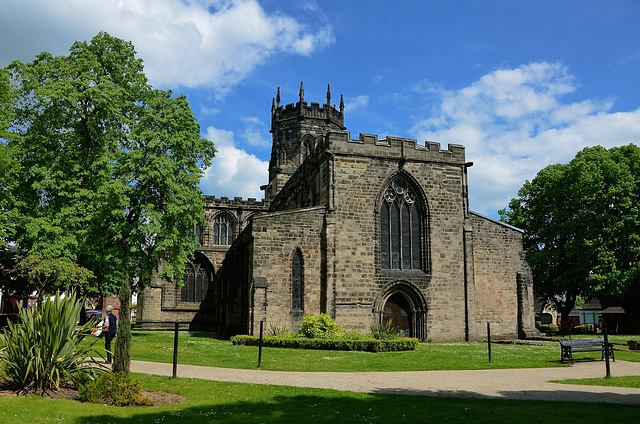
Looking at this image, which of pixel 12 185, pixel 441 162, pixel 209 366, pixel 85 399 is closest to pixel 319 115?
pixel 441 162

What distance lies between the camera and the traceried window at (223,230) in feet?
155

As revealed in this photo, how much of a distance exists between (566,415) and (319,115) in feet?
148

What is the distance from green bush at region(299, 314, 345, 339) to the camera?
2378cm

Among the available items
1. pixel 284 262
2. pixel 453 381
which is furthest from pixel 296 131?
pixel 453 381

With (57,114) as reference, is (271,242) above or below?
below

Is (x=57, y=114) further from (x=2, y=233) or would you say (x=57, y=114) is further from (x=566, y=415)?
(x=566, y=415)

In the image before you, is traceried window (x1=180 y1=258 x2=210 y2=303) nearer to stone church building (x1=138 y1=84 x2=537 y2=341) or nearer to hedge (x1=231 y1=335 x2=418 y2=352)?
stone church building (x1=138 y1=84 x2=537 y2=341)

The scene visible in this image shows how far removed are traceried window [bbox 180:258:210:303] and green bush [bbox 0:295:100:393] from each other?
108 feet

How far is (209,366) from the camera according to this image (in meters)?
16.0

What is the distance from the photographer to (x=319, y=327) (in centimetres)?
2423

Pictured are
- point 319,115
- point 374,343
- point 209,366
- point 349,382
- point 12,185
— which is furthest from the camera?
point 319,115

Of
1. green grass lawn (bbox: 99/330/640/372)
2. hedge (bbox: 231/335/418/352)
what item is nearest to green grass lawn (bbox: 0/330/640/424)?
green grass lawn (bbox: 99/330/640/372)

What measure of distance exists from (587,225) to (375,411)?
32322mm

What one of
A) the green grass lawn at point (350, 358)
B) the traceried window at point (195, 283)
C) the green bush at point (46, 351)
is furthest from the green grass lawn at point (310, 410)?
the traceried window at point (195, 283)
